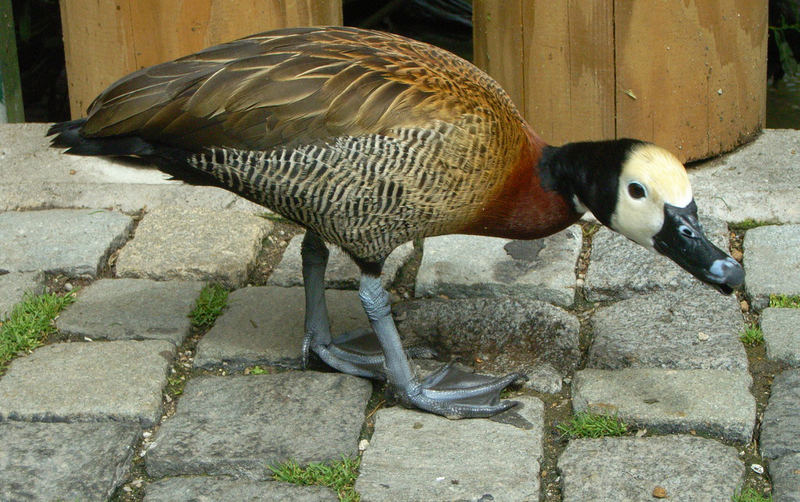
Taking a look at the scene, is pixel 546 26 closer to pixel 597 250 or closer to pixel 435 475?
pixel 597 250

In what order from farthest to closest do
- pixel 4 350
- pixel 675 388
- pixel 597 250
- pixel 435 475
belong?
pixel 597 250 < pixel 4 350 < pixel 675 388 < pixel 435 475

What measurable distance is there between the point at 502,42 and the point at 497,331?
1.47 metres

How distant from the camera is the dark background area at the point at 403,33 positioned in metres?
6.04

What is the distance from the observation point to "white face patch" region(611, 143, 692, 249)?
302 cm

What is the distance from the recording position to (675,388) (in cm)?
327

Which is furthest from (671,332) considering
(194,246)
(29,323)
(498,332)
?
(29,323)

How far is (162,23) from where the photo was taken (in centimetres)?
462

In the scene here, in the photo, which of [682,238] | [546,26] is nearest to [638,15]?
[546,26]

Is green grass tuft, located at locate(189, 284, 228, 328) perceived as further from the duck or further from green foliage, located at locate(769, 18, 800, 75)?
green foliage, located at locate(769, 18, 800, 75)

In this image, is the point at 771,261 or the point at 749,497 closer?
the point at 749,497

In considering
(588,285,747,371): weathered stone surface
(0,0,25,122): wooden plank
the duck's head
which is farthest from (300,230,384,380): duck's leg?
(0,0,25,122): wooden plank

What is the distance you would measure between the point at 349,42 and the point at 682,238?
1225 mm

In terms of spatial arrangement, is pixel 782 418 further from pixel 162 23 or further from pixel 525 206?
pixel 162 23

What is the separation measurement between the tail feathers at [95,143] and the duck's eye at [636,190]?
1.47 m
